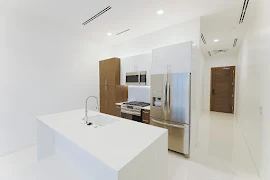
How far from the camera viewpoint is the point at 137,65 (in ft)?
11.5

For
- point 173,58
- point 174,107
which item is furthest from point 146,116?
point 173,58

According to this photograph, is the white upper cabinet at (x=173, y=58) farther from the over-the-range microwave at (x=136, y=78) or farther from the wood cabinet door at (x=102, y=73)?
the wood cabinet door at (x=102, y=73)

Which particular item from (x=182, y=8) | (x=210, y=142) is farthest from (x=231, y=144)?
(x=182, y=8)

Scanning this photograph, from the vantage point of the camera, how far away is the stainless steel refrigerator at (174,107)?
Answer: 247 cm

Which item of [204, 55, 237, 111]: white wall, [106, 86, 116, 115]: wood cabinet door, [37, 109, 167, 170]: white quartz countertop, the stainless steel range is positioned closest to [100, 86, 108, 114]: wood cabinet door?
[106, 86, 116, 115]: wood cabinet door

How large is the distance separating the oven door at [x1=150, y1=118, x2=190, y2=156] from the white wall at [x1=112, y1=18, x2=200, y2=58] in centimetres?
196

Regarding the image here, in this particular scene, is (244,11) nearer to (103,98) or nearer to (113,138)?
(113,138)

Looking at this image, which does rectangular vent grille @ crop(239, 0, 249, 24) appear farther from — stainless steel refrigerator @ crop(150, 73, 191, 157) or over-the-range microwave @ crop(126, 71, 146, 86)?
over-the-range microwave @ crop(126, 71, 146, 86)

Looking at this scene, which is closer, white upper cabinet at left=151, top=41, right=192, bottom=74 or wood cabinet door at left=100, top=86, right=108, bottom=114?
white upper cabinet at left=151, top=41, right=192, bottom=74

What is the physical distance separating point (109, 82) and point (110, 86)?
0.14 meters

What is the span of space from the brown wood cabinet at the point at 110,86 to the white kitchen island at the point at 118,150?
2.10 meters

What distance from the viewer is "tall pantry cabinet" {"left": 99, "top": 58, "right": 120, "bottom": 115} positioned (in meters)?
3.91

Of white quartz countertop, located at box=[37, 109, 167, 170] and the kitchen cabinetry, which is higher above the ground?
white quartz countertop, located at box=[37, 109, 167, 170]

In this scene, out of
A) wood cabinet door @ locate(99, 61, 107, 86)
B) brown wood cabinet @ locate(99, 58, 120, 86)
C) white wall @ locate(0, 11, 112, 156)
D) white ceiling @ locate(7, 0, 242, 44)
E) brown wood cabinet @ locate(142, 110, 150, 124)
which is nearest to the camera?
white ceiling @ locate(7, 0, 242, 44)
